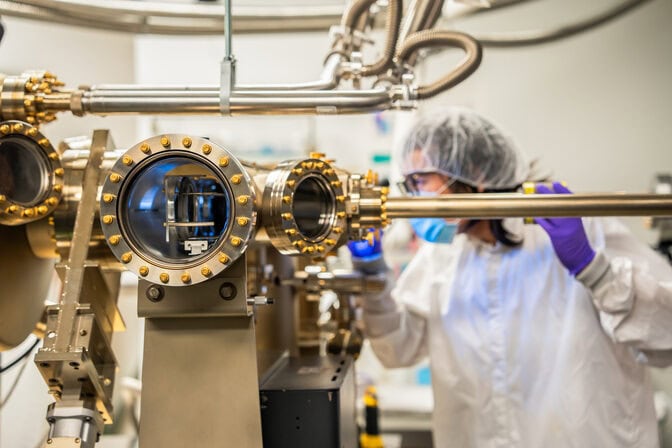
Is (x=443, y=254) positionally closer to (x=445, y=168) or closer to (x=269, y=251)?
(x=445, y=168)

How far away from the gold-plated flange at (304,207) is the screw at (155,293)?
0.45 feet

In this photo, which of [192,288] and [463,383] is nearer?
[192,288]

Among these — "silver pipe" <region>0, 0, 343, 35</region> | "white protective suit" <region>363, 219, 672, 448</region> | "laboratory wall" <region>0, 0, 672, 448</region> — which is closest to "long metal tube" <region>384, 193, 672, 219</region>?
"white protective suit" <region>363, 219, 672, 448</region>

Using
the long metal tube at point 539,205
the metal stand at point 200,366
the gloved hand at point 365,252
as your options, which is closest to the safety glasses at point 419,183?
the gloved hand at point 365,252

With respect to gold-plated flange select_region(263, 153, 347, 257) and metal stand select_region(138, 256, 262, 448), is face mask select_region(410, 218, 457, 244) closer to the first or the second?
gold-plated flange select_region(263, 153, 347, 257)

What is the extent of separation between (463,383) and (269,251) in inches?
25.7

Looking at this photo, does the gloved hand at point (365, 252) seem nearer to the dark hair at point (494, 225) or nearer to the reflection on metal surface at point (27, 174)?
the dark hair at point (494, 225)

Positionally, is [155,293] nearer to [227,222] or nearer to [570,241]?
[227,222]

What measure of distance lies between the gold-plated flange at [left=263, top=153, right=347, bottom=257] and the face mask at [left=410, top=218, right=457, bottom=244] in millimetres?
498

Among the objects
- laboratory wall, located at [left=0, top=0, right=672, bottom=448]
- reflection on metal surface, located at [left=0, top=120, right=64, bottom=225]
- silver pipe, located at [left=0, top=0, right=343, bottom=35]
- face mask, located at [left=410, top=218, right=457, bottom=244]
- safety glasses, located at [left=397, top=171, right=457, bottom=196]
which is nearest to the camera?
reflection on metal surface, located at [left=0, top=120, right=64, bottom=225]

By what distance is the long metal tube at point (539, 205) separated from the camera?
2.68ft

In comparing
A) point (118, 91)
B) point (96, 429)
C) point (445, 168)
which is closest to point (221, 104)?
point (118, 91)

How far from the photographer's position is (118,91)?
825mm

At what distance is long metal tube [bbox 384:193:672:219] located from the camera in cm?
82
